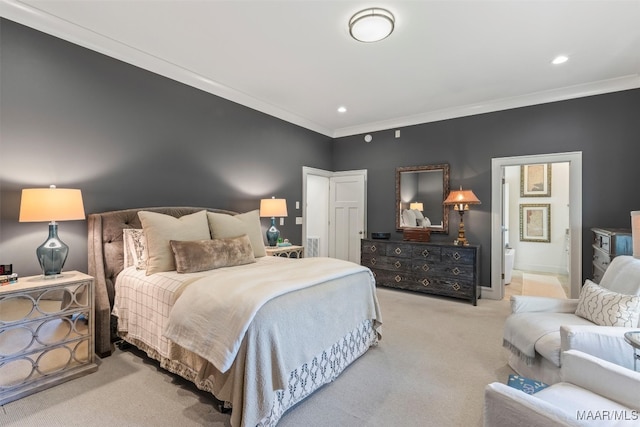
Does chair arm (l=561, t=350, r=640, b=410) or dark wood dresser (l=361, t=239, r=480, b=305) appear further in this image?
dark wood dresser (l=361, t=239, r=480, b=305)

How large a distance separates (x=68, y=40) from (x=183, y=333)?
2.76 m

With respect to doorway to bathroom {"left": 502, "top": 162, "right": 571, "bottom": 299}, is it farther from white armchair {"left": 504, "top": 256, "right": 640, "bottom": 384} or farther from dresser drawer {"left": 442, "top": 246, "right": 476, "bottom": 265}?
white armchair {"left": 504, "top": 256, "right": 640, "bottom": 384}

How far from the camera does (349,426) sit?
1.72 metres

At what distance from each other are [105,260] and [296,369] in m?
2.07

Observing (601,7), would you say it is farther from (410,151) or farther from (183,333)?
(183,333)

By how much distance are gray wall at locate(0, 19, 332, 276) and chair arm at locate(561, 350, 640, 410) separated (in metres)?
3.61

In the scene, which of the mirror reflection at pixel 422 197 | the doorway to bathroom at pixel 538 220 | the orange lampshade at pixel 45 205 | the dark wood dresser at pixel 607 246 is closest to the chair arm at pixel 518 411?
the dark wood dresser at pixel 607 246

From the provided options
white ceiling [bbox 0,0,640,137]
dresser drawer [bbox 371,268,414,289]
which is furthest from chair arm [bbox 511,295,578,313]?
white ceiling [bbox 0,0,640,137]

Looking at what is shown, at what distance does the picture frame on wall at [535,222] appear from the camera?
255 inches

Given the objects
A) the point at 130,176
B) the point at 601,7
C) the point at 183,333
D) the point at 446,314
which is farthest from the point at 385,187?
the point at 183,333

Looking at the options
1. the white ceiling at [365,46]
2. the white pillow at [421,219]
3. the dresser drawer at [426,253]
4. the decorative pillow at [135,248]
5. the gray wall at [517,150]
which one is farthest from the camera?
the white pillow at [421,219]

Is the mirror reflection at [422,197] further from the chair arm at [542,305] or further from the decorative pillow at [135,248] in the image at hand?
the decorative pillow at [135,248]

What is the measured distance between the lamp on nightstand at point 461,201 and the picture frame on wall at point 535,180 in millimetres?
3113

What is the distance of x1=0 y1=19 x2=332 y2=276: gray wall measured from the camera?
2354 millimetres
